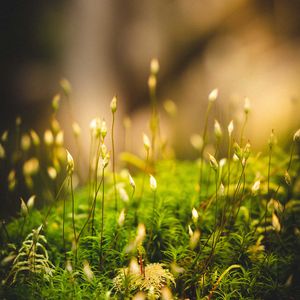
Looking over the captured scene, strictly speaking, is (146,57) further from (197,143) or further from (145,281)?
(145,281)

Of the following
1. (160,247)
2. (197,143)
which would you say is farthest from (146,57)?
(160,247)

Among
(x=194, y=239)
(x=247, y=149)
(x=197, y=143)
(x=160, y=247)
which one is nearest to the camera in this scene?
(x=194, y=239)

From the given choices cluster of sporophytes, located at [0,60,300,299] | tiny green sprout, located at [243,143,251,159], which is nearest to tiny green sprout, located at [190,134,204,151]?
cluster of sporophytes, located at [0,60,300,299]

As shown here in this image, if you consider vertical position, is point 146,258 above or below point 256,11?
below

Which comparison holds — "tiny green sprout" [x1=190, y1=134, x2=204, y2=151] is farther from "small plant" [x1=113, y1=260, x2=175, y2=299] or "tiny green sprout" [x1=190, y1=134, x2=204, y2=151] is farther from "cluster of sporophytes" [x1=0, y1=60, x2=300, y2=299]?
"small plant" [x1=113, y1=260, x2=175, y2=299]

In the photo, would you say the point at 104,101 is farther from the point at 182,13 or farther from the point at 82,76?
the point at 182,13

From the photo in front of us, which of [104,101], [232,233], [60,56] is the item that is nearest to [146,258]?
[232,233]

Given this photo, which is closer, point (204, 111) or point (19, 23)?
point (19, 23)

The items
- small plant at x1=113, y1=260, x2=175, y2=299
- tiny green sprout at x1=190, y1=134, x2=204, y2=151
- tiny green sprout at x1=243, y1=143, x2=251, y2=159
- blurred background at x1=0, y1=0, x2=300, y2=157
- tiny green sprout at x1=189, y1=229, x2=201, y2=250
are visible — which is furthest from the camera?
blurred background at x1=0, y1=0, x2=300, y2=157

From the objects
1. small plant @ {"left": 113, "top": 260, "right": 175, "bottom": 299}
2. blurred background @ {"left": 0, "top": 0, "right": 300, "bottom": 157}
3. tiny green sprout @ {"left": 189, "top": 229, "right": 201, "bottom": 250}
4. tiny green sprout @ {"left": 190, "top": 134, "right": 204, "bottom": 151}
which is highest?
blurred background @ {"left": 0, "top": 0, "right": 300, "bottom": 157}
